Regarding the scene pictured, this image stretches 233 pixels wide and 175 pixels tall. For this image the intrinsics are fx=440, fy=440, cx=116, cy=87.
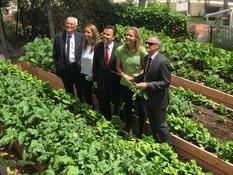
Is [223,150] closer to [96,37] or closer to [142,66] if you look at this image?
[142,66]

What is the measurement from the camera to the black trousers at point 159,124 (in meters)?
6.18

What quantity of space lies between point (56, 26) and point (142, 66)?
880cm

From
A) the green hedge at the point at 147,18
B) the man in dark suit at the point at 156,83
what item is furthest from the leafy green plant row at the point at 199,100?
the green hedge at the point at 147,18

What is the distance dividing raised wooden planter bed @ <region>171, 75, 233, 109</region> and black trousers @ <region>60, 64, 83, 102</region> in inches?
93.5

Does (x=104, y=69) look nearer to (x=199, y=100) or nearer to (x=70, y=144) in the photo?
(x=70, y=144)

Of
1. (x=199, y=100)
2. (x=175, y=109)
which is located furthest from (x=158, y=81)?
(x=199, y=100)

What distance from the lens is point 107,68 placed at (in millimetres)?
6746

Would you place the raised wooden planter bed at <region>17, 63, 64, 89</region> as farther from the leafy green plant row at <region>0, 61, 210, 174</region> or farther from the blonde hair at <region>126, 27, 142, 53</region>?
the blonde hair at <region>126, 27, 142, 53</region>

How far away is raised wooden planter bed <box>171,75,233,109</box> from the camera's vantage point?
841 centimetres

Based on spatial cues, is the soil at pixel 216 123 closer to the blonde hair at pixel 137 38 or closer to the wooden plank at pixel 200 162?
the wooden plank at pixel 200 162

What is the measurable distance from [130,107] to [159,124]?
80 cm

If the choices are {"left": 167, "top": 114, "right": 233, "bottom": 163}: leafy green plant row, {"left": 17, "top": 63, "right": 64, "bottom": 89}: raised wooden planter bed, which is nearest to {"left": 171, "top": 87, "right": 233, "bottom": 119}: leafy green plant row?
{"left": 167, "top": 114, "right": 233, "bottom": 163}: leafy green plant row

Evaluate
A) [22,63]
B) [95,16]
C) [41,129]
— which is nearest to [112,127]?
[41,129]

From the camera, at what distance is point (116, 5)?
53.8 ft
